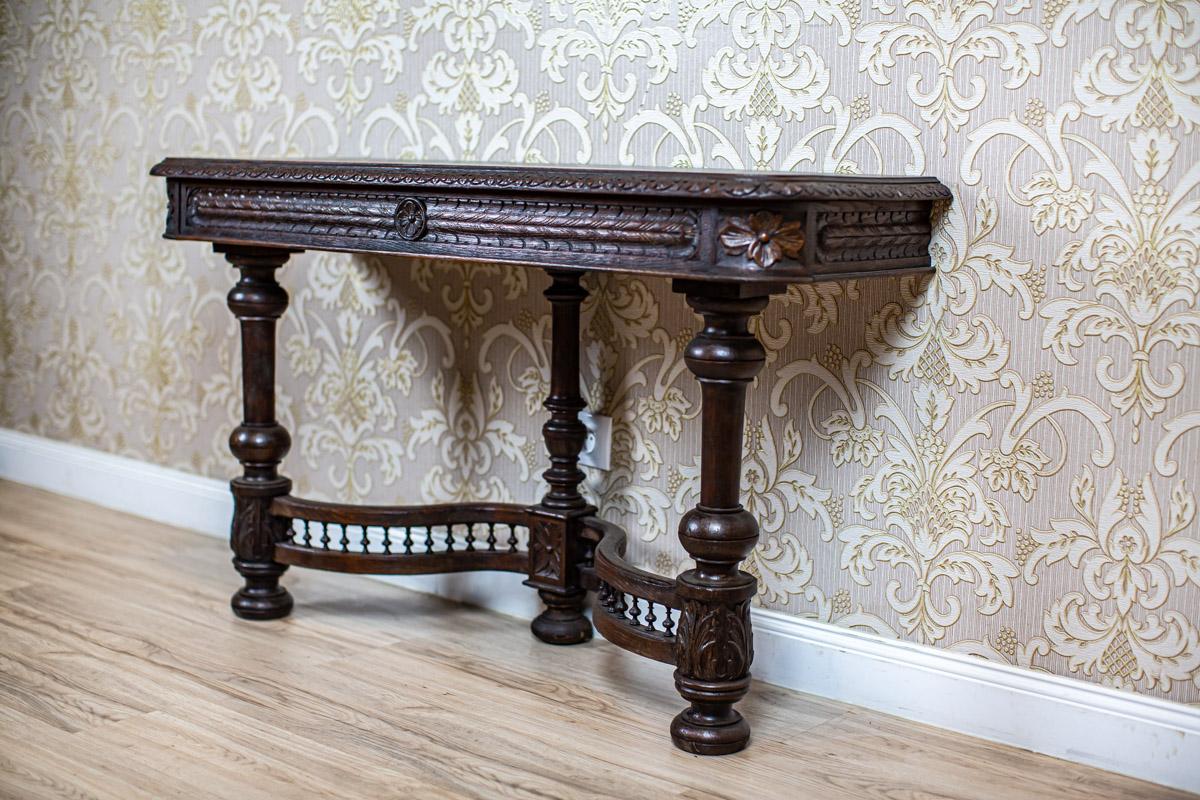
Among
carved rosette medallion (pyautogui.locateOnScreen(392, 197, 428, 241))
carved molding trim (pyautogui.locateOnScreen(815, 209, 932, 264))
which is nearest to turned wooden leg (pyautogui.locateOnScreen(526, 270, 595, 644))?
carved rosette medallion (pyautogui.locateOnScreen(392, 197, 428, 241))

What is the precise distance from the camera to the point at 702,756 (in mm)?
1768

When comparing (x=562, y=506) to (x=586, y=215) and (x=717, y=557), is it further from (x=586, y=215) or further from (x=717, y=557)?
(x=586, y=215)

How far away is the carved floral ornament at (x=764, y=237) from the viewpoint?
1537 millimetres

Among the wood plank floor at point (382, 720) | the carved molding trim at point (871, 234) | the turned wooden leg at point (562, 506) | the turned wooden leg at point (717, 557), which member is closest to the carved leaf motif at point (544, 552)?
the turned wooden leg at point (562, 506)

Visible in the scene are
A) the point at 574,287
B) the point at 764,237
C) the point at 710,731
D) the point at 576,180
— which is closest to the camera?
the point at 764,237

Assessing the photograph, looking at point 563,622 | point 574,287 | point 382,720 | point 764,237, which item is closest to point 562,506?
point 563,622

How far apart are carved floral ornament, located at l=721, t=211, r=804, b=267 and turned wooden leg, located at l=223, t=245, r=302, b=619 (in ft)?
3.32

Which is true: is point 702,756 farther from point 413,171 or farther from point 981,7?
point 981,7

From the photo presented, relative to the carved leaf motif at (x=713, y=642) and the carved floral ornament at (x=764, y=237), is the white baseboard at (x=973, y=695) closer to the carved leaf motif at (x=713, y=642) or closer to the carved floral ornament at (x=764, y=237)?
the carved leaf motif at (x=713, y=642)

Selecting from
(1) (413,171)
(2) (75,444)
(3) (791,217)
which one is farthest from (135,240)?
(3) (791,217)

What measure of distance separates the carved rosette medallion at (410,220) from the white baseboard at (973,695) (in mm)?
763

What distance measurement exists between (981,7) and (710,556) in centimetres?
84

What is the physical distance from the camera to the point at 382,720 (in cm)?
186

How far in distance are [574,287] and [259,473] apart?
2.24 ft
